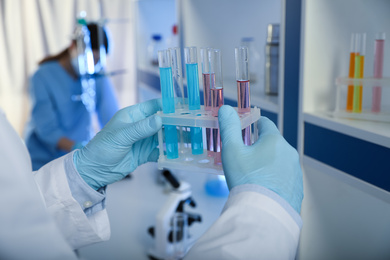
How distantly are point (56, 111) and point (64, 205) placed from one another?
4.65ft

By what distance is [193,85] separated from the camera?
3.09 ft

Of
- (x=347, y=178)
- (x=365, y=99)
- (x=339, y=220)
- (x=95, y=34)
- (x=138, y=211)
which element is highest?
(x=95, y=34)

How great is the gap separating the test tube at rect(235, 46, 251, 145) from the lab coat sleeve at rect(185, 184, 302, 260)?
0.26 metres

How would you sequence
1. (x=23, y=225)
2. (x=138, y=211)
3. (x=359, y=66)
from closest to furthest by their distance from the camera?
(x=23, y=225) → (x=359, y=66) → (x=138, y=211)

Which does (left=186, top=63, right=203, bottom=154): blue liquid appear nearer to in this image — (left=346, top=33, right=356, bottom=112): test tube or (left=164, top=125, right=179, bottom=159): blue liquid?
A: (left=164, top=125, right=179, bottom=159): blue liquid

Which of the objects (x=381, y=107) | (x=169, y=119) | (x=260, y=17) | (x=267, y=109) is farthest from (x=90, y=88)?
(x=381, y=107)

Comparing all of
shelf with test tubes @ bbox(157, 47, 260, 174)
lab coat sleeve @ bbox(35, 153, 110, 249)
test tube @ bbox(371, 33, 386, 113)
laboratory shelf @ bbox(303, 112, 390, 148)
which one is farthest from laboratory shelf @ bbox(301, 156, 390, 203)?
lab coat sleeve @ bbox(35, 153, 110, 249)

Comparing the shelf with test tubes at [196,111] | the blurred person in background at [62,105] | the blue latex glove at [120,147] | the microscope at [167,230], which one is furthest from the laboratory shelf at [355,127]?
the blurred person in background at [62,105]

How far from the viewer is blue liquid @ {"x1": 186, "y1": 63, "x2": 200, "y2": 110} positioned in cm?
94

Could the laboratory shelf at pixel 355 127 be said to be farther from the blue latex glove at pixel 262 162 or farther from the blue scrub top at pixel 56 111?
the blue scrub top at pixel 56 111

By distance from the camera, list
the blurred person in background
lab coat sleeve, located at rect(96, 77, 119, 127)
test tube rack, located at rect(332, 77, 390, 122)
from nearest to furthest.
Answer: test tube rack, located at rect(332, 77, 390, 122)
the blurred person in background
lab coat sleeve, located at rect(96, 77, 119, 127)

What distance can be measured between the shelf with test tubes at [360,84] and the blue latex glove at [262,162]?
45 centimetres

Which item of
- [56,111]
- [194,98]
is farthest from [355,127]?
[56,111]

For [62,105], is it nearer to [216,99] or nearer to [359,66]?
[216,99]
